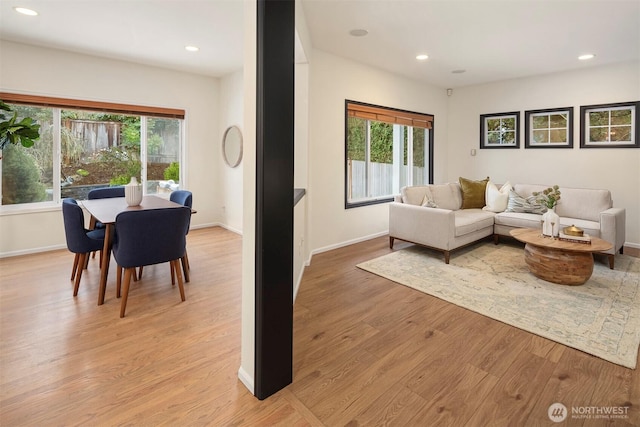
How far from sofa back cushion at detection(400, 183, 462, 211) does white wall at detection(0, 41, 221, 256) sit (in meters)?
3.44

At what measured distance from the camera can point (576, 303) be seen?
291 cm

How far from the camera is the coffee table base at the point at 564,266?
3.24 metres

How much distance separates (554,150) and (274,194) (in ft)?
17.5

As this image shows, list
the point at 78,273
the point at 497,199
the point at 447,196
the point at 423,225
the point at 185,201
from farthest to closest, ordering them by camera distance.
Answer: the point at 447,196 < the point at 497,199 < the point at 423,225 < the point at 185,201 < the point at 78,273

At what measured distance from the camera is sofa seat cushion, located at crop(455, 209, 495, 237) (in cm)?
420

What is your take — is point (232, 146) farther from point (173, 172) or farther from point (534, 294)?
point (534, 294)

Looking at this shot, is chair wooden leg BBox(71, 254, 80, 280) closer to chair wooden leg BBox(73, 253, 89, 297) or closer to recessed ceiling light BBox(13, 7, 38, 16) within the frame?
chair wooden leg BBox(73, 253, 89, 297)

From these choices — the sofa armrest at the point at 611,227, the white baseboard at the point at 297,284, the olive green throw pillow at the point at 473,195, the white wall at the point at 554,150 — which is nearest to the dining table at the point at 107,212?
the white baseboard at the point at 297,284

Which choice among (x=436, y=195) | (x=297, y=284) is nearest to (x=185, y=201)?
(x=297, y=284)

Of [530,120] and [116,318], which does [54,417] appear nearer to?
[116,318]

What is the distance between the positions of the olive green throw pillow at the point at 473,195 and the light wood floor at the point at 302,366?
2.69 m

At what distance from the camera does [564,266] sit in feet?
10.7

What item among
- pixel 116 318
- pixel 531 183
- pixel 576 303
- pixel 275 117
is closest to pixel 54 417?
pixel 116 318

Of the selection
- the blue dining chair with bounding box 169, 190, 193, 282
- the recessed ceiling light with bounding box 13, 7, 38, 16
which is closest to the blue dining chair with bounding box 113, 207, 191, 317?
the blue dining chair with bounding box 169, 190, 193, 282
